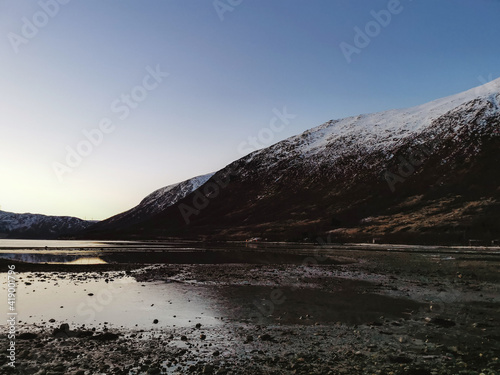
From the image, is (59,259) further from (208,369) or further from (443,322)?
(443,322)

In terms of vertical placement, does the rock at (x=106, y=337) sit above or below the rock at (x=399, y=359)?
above

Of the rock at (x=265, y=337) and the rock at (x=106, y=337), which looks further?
the rock at (x=265, y=337)

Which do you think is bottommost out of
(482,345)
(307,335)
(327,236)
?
(327,236)

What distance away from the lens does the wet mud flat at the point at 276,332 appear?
1299 centimetres

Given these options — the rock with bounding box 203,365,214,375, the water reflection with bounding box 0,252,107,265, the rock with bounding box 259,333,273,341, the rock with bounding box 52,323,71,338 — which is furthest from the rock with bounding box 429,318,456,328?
the water reflection with bounding box 0,252,107,265

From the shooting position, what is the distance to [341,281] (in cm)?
3566

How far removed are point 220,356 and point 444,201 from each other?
538ft

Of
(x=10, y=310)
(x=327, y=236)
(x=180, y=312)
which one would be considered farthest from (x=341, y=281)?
(x=327, y=236)

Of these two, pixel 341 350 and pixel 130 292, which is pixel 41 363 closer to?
pixel 341 350

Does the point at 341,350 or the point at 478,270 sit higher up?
the point at 341,350

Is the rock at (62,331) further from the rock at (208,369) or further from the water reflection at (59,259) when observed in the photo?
the water reflection at (59,259)

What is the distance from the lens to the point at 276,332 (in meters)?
17.6

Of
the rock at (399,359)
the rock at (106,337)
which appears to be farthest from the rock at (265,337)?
the rock at (106,337)

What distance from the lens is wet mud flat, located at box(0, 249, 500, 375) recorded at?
1299 cm
